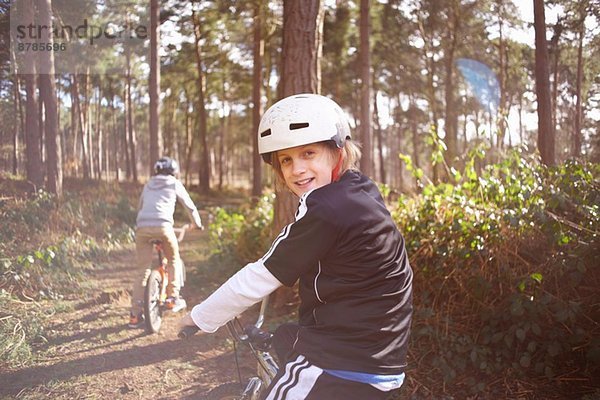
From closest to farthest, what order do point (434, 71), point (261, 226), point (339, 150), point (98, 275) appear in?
point (339, 150)
point (98, 275)
point (261, 226)
point (434, 71)

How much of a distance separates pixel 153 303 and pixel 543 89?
15.7ft

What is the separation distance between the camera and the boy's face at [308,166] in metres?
2.21

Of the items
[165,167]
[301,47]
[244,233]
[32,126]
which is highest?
[301,47]

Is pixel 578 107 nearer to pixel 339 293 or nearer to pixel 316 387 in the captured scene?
pixel 339 293

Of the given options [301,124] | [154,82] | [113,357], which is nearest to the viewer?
[301,124]

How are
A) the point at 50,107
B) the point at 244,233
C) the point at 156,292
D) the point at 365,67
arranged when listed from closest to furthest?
the point at 50,107
the point at 156,292
the point at 244,233
the point at 365,67

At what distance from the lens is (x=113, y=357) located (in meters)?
4.38

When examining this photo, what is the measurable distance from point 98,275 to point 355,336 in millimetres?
3939

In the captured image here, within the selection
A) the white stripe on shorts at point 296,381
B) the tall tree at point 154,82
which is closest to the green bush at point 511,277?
the white stripe on shorts at point 296,381

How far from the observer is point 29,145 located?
402 centimetres

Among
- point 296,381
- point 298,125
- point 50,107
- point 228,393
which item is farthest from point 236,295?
point 50,107

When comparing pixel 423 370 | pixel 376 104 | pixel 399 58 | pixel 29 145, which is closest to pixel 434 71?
pixel 399 58

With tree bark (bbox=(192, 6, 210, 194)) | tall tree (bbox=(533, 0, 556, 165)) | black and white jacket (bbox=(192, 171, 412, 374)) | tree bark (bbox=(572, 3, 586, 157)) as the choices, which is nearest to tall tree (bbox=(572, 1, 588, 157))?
tree bark (bbox=(572, 3, 586, 157))

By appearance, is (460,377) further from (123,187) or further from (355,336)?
(123,187)
